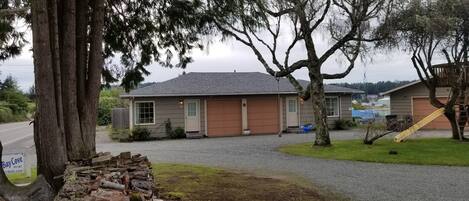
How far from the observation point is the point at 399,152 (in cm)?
1689

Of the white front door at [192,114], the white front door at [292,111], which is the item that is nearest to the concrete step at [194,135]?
the white front door at [192,114]

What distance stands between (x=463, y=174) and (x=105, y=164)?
9448mm

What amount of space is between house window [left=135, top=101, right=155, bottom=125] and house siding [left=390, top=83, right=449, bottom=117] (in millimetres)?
15827

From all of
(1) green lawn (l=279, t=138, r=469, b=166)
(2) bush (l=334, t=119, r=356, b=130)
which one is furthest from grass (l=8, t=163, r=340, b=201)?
(2) bush (l=334, t=119, r=356, b=130)

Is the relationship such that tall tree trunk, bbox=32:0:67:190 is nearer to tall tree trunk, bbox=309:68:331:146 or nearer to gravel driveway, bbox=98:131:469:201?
gravel driveway, bbox=98:131:469:201

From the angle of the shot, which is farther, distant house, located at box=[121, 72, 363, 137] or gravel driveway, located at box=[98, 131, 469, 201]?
distant house, located at box=[121, 72, 363, 137]

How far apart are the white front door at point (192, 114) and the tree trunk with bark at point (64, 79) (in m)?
19.3

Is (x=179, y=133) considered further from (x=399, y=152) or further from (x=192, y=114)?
(x=399, y=152)

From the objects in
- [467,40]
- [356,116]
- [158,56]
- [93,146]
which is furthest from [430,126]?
[93,146]

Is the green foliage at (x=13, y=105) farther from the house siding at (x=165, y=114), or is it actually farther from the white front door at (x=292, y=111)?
the white front door at (x=292, y=111)

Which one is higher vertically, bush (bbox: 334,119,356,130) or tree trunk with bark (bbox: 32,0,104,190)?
tree trunk with bark (bbox: 32,0,104,190)

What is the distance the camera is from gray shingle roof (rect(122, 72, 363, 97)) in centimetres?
2741

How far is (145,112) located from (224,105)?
4.64m

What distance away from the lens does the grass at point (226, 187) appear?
8.93 m
